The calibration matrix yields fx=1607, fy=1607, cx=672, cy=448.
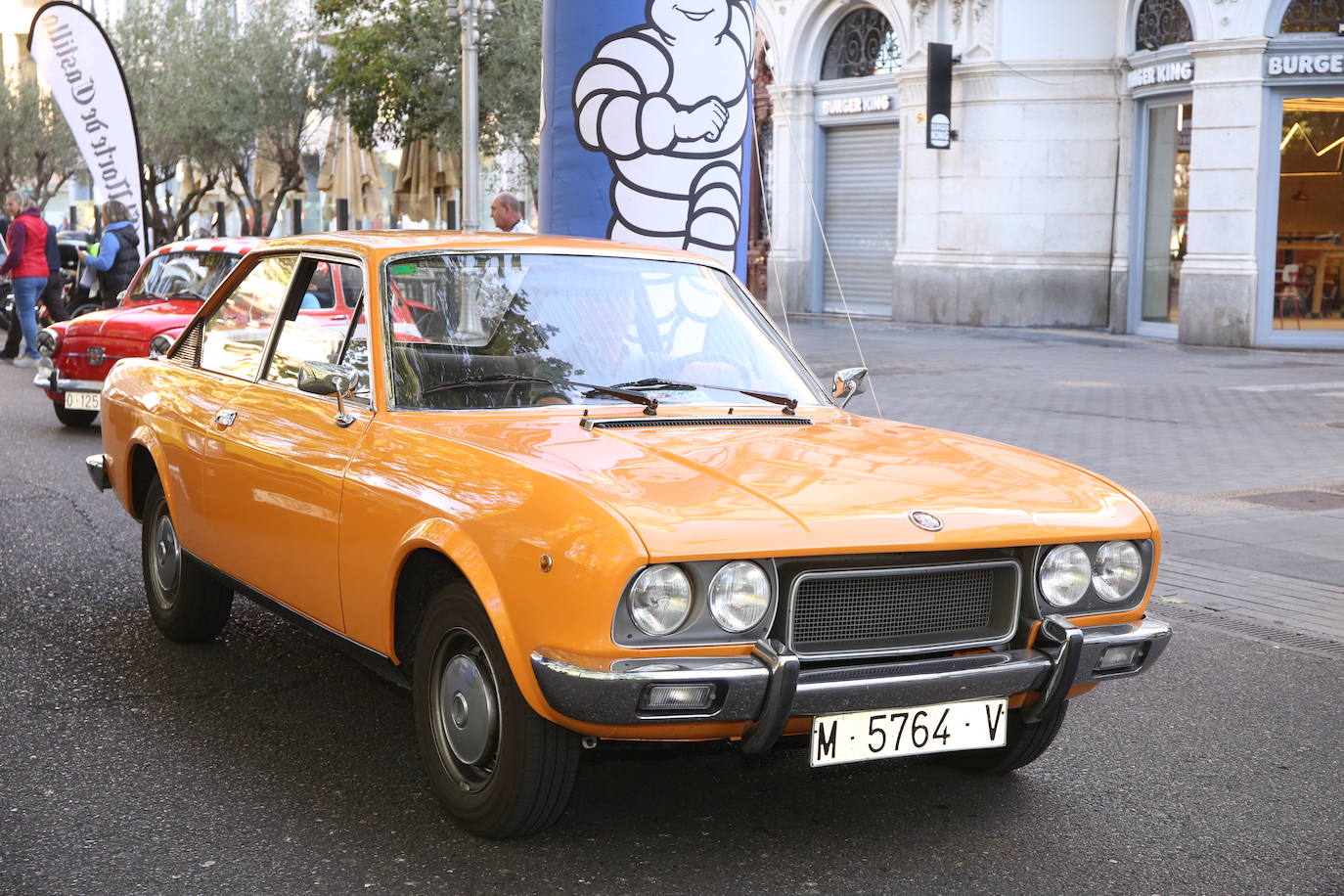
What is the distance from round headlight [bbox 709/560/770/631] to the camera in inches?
141

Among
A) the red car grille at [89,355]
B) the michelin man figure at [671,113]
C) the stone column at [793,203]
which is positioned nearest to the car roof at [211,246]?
the red car grille at [89,355]

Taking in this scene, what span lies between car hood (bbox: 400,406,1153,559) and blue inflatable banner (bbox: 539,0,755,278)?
17.7 ft

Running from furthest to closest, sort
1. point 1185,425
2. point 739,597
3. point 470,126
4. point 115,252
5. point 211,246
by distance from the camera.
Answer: point 470,126, point 115,252, point 1185,425, point 211,246, point 739,597

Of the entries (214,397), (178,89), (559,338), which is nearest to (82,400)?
(214,397)

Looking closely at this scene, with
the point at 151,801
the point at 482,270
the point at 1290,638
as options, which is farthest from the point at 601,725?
the point at 1290,638

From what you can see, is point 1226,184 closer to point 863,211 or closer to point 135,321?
point 863,211

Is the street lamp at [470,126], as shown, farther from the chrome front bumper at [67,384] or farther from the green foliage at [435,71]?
the chrome front bumper at [67,384]

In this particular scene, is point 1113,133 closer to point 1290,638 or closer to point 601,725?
point 1290,638

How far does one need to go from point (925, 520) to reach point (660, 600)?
0.67m

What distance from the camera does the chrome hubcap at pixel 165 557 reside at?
587cm

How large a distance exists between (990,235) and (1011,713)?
820 inches

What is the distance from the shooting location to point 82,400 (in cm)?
1222

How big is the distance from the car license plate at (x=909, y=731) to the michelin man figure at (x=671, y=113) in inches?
241

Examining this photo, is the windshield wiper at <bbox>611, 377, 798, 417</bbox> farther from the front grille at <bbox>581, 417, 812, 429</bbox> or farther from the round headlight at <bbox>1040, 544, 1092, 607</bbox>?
the round headlight at <bbox>1040, 544, 1092, 607</bbox>
